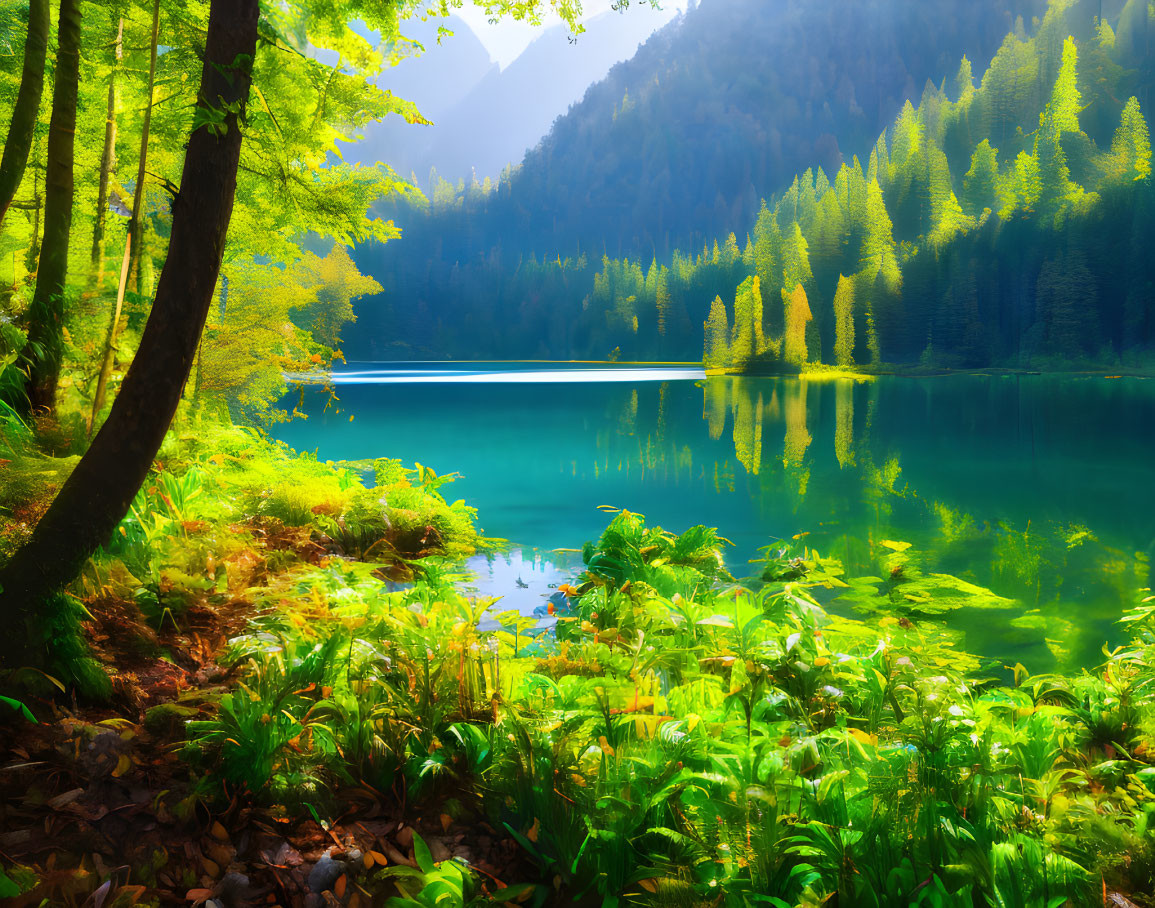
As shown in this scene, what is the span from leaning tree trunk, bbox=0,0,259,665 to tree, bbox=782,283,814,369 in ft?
187

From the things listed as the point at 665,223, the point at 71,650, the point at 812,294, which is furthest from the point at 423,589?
the point at 665,223

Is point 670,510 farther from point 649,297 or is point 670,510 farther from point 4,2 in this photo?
point 649,297

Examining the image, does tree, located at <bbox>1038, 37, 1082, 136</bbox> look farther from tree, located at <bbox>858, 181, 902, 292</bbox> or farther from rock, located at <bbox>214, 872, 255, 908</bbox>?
rock, located at <bbox>214, 872, 255, 908</bbox>

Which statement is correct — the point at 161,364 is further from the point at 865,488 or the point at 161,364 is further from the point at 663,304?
the point at 663,304

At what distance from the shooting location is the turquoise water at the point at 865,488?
7.37 meters

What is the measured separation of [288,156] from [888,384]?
49620mm

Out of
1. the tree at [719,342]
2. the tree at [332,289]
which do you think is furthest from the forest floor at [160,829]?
the tree at [719,342]

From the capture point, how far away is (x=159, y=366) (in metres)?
2.95

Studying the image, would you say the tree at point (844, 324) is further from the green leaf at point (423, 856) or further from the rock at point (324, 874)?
the rock at point (324, 874)

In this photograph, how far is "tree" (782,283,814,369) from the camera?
185ft

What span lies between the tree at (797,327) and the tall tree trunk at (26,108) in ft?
185

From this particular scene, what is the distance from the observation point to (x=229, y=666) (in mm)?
3639

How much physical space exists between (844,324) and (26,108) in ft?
200

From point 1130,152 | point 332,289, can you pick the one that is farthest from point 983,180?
point 332,289
